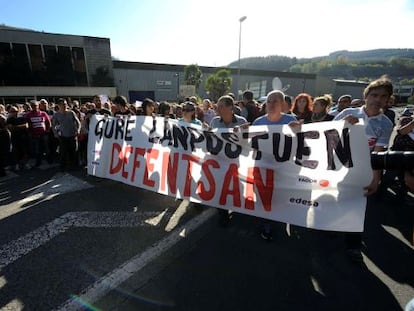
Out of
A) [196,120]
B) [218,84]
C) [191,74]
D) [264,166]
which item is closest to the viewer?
[264,166]

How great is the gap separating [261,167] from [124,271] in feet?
6.47

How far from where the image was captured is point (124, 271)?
271cm

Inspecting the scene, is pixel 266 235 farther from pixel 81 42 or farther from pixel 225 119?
pixel 81 42

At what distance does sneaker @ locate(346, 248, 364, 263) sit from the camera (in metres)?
2.90

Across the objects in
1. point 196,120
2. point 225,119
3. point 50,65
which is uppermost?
point 50,65

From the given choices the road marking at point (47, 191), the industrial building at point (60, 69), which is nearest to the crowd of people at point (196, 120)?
the road marking at point (47, 191)

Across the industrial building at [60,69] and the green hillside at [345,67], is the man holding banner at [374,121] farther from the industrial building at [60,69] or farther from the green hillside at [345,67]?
the green hillside at [345,67]

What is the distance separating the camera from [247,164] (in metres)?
3.34

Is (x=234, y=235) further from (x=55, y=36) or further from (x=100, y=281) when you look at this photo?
(x=55, y=36)

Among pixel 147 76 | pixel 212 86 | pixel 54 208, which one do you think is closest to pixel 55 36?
pixel 147 76

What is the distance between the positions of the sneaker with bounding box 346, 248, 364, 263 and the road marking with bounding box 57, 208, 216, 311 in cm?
195

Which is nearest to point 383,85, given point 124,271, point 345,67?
point 124,271

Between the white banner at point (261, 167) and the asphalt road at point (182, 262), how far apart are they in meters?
0.48

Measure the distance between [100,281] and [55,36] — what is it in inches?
1297
